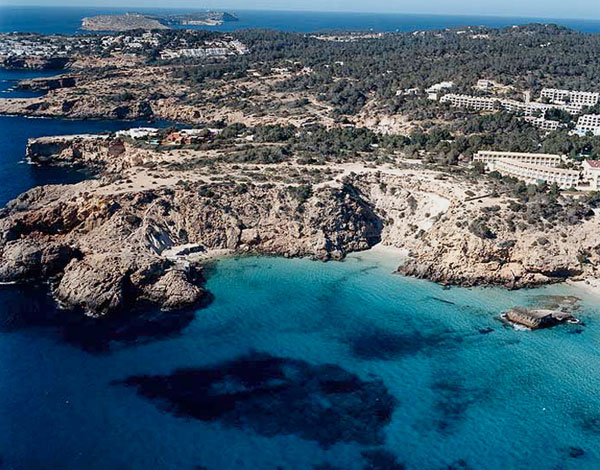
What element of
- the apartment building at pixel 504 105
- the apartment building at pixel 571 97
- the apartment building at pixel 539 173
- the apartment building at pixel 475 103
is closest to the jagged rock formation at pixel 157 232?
the apartment building at pixel 539 173

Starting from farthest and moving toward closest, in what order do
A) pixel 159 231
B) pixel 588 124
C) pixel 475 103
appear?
pixel 475 103 < pixel 588 124 < pixel 159 231

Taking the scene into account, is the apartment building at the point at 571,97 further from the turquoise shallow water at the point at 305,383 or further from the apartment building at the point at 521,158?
the turquoise shallow water at the point at 305,383

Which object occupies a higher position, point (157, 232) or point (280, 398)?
point (157, 232)

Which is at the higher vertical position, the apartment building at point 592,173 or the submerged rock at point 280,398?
the apartment building at point 592,173

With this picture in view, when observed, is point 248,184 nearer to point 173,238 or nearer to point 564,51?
point 173,238

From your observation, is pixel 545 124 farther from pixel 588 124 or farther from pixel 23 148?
pixel 23 148

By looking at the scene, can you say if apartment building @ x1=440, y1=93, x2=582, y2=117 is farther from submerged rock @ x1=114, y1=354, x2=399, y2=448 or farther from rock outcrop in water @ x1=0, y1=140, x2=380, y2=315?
submerged rock @ x1=114, y1=354, x2=399, y2=448

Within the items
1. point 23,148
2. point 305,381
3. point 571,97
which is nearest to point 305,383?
point 305,381
